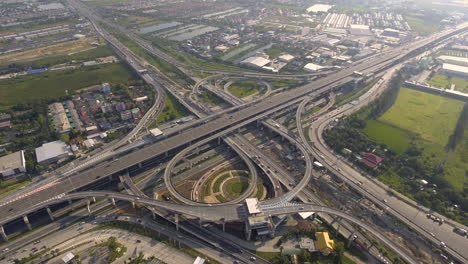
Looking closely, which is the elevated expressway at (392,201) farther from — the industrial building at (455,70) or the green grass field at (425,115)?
the industrial building at (455,70)

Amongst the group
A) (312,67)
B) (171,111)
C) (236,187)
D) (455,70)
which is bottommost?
(236,187)

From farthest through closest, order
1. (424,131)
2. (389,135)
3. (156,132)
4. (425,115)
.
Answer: (425,115) < (424,131) < (389,135) < (156,132)

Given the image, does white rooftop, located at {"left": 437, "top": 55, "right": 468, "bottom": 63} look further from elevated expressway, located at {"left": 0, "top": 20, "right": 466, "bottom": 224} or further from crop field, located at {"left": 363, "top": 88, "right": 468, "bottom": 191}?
crop field, located at {"left": 363, "top": 88, "right": 468, "bottom": 191}

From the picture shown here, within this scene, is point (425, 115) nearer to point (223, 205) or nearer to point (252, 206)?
point (252, 206)

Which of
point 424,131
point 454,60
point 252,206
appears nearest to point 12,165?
point 252,206

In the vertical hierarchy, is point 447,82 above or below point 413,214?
above

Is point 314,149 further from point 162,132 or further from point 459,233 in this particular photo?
point 162,132

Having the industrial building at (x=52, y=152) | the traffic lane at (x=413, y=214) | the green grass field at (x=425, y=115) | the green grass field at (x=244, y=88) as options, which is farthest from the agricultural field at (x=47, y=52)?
the green grass field at (x=425, y=115)
